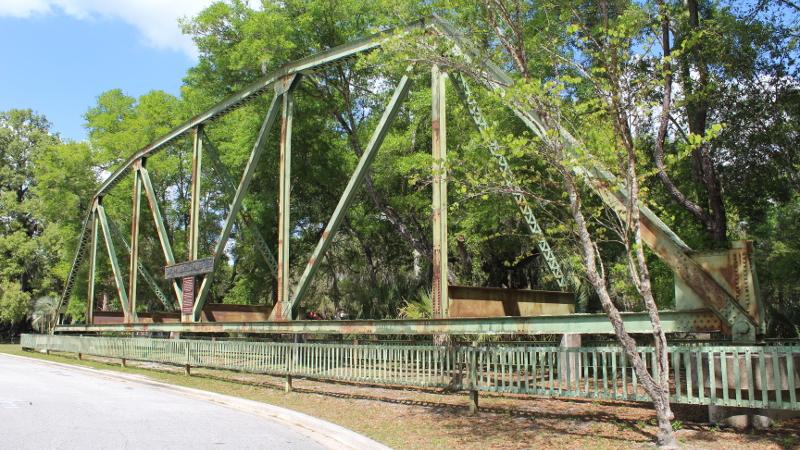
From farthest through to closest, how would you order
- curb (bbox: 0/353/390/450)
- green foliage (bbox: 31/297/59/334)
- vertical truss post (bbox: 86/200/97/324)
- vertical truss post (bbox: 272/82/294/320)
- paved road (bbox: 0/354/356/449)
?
green foliage (bbox: 31/297/59/334), vertical truss post (bbox: 86/200/97/324), vertical truss post (bbox: 272/82/294/320), curb (bbox: 0/353/390/450), paved road (bbox: 0/354/356/449)

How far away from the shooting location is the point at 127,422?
9094 mm

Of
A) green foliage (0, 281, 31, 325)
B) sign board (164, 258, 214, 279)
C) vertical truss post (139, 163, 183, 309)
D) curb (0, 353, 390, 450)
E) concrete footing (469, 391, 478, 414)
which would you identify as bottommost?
curb (0, 353, 390, 450)

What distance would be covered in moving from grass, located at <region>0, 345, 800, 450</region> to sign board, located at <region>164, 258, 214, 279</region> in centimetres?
522

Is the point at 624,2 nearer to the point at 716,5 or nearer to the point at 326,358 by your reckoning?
the point at 716,5

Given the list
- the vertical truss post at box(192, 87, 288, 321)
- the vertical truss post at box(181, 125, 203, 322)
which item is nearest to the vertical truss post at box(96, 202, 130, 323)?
the vertical truss post at box(181, 125, 203, 322)

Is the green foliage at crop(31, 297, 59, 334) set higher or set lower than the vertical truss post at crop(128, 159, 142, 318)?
lower

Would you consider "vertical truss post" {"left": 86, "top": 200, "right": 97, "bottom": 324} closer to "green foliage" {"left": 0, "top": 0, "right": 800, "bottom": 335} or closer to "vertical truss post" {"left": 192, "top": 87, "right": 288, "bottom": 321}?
"green foliage" {"left": 0, "top": 0, "right": 800, "bottom": 335}

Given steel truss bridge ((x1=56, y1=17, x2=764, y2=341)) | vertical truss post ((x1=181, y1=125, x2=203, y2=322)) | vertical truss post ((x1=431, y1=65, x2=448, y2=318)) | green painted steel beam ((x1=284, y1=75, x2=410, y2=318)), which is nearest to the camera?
steel truss bridge ((x1=56, y1=17, x2=764, y2=341))

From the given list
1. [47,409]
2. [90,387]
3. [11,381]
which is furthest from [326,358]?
[11,381]

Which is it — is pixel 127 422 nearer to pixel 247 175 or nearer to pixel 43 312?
pixel 247 175

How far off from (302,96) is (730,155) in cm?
1460

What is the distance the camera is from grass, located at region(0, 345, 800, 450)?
7.23 m

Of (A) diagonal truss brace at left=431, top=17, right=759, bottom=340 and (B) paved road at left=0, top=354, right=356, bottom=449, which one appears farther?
(B) paved road at left=0, top=354, right=356, bottom=449

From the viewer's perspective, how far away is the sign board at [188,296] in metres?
18.4
